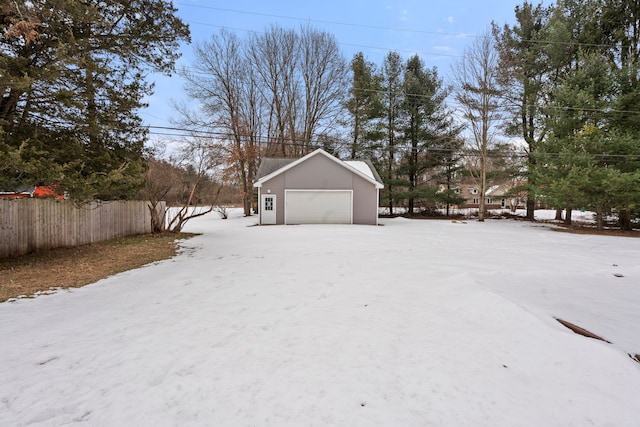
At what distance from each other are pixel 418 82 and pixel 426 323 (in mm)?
24701

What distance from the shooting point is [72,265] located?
6.28m

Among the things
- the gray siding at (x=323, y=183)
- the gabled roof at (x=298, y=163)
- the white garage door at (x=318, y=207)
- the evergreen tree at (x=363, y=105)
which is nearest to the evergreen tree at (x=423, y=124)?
the evergreen tree at (x=363, y=105)

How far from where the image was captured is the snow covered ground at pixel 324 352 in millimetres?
1941

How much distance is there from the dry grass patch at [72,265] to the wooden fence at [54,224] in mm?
306

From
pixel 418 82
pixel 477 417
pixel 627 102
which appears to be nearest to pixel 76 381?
pixel 477 417

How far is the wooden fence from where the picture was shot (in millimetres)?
6855

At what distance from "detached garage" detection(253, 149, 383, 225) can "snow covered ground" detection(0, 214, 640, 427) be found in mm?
11669

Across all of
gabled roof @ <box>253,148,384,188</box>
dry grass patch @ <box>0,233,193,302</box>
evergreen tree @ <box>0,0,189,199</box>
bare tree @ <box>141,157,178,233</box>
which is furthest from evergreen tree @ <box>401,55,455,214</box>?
evergreen tree @ <box>0,0,189,199</box>

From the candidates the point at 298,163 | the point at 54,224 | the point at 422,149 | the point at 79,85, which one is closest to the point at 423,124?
the point at 422,149

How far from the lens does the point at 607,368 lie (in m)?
2.47

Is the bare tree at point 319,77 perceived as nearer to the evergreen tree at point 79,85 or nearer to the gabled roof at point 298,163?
the gabled roof at point 298,163

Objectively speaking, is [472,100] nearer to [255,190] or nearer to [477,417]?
[255,190]

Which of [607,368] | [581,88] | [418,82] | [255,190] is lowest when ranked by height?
[607,368]

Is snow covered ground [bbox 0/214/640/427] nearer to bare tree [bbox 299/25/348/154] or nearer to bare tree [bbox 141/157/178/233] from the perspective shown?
bare tree [bbox 141/157/178/233]
